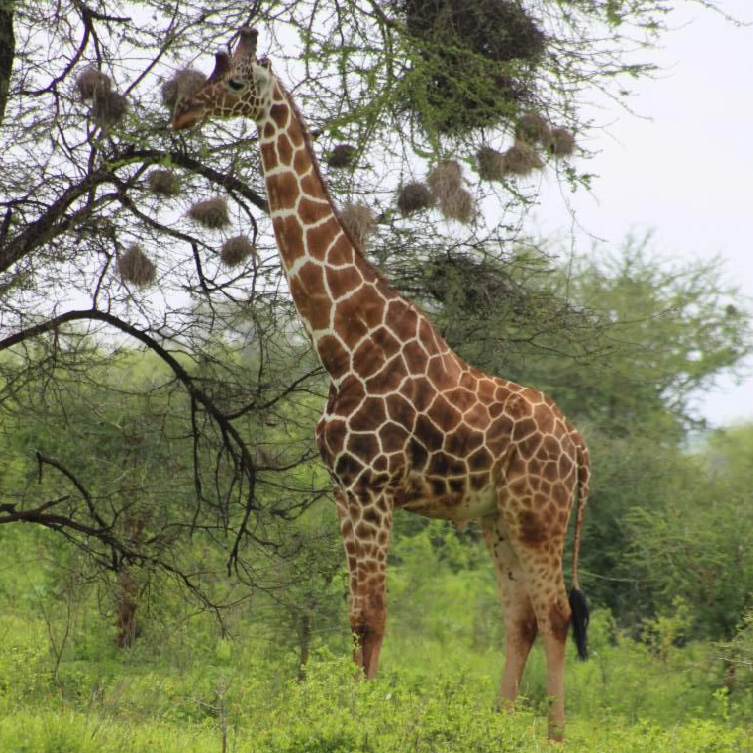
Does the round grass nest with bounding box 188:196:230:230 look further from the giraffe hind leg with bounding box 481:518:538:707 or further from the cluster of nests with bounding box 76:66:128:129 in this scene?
the giraffe hind leg with bounding box 481:518:538:707

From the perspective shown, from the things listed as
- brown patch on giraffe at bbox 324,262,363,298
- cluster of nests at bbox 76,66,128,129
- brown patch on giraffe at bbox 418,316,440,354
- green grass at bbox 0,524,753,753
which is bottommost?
green grass at bbox 0,524,753,753

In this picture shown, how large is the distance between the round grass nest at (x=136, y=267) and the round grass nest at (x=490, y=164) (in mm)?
2365

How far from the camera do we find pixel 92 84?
781 centimetres

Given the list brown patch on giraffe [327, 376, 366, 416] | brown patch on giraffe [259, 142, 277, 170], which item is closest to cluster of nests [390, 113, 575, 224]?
brown patch on giraffe [259, 142, 277, 170]

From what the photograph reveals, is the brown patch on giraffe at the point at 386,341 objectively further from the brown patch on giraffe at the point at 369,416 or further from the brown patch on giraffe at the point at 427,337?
the brown patch on giraffe at the point at 369,416

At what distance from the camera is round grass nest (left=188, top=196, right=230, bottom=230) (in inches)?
335

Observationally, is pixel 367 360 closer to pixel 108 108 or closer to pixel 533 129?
pixel 533 129

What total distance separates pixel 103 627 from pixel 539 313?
20.6 feet

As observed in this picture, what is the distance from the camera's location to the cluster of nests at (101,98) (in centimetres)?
783

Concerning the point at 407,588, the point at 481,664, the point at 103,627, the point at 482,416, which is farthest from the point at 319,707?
the point at 407,588

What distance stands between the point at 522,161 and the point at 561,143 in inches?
12.9

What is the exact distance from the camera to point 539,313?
1015cm

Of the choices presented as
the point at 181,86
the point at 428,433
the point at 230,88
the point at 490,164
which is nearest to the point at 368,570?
the point at 428,433

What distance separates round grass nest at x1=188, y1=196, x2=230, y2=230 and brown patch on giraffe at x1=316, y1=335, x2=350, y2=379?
3.94ft
